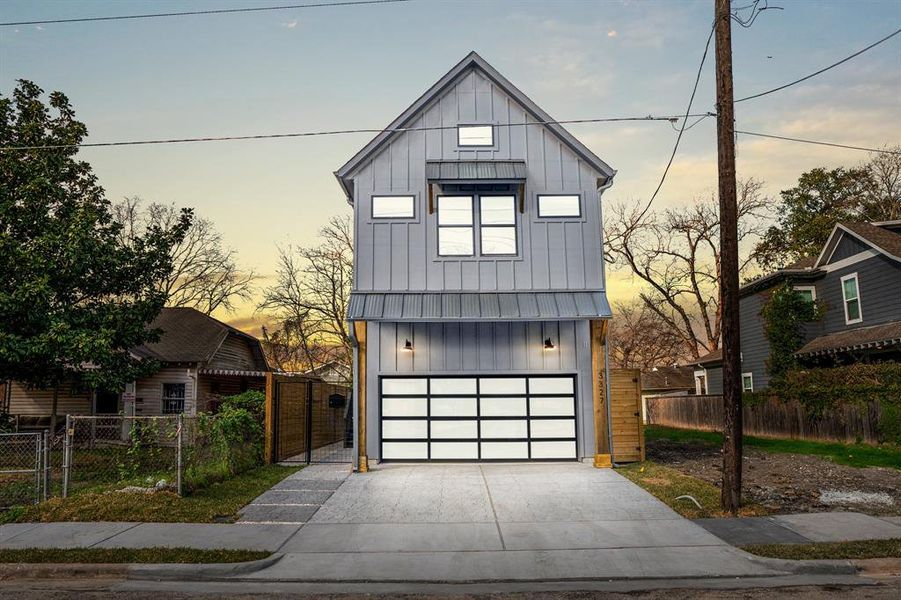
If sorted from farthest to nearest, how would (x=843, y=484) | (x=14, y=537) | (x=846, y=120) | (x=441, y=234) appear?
(x=846, y=120), (x=441, y=234), (x=843, y=484), (x=14, y=537)

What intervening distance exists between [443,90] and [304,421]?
1008 cm

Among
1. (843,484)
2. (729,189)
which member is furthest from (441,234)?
(843,484)

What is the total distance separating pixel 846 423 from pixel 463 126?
15844 millimetres

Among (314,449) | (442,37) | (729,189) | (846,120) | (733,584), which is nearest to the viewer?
(733,584)

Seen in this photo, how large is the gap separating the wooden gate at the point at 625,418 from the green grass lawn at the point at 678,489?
37 centimetres

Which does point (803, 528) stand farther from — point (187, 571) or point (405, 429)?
point (405, 429)

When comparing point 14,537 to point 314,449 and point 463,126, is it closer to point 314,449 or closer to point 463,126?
point 314,449

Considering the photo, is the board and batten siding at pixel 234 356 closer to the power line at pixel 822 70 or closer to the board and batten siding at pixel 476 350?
the board and batten siding at pixel 476 350

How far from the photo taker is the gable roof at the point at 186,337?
84.5 feet

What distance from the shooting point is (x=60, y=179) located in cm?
1830

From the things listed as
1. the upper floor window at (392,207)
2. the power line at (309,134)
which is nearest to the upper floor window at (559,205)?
the power line at (309,134)

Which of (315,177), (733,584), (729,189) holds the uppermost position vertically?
(315,177)

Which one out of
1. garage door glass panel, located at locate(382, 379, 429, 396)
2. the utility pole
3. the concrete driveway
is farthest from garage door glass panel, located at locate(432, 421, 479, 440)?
the utility pole

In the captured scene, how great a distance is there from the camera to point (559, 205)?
56.1 feet
